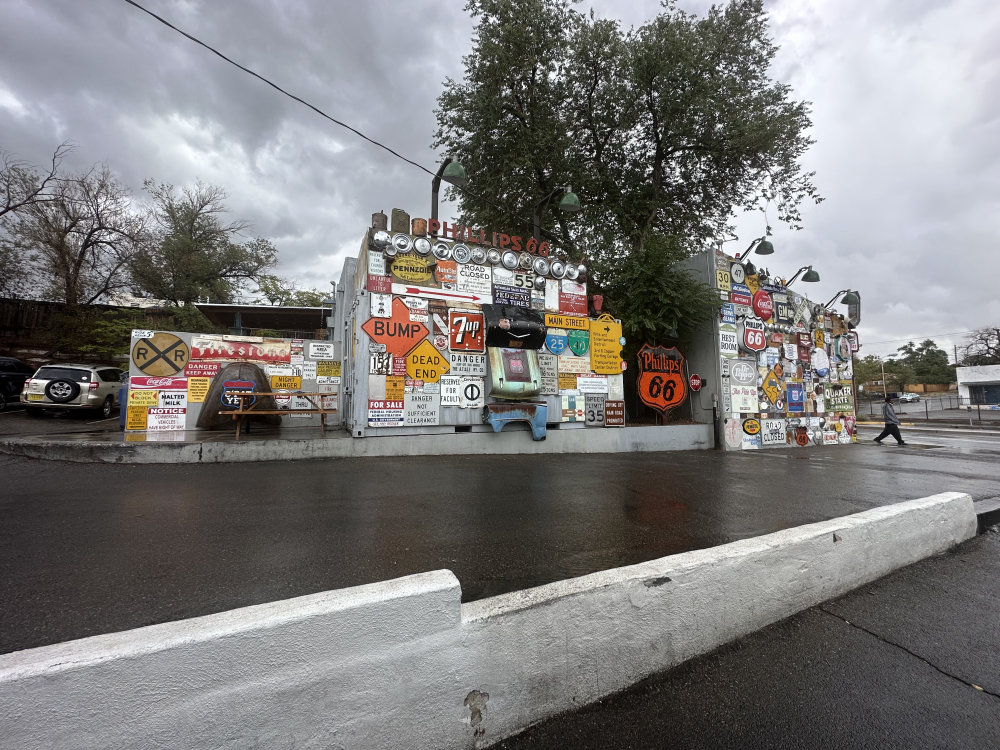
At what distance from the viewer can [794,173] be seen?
595 inches

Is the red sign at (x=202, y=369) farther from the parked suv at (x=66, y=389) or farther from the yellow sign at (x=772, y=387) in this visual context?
the yellow sign at (x=772, y=387)

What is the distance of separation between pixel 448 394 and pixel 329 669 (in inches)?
275

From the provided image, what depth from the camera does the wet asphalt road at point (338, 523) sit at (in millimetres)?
2438

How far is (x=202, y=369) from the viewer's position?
8.95m

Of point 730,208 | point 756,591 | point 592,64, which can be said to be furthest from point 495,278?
point 730,208

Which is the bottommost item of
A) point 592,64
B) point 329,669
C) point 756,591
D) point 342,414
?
point 756,591

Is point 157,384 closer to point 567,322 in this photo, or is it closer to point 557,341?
point 557,341

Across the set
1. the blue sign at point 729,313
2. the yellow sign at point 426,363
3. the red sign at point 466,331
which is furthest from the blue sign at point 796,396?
the yellow sign at point 426,363

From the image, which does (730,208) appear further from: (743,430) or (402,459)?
(402,459)

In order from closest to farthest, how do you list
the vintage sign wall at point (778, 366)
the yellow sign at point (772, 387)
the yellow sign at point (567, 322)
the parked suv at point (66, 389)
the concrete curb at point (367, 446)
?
1. the concrete curb at point (367, 446)
2. the yellow sign at point (567, 322)
3. the vintage sign wall at point (778, 366)
4. the parked suv at point (66, 389)
5. the yellow sign at point (772, 387)

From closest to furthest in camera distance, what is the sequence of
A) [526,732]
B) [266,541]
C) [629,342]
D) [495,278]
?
1. [526,732]
2. [266,541]
3. [495,278]
4. [629,342]

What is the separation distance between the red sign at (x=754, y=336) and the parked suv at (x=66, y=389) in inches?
705

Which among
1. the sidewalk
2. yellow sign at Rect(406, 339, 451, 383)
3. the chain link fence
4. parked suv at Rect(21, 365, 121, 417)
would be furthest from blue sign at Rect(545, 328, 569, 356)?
the chain link fence

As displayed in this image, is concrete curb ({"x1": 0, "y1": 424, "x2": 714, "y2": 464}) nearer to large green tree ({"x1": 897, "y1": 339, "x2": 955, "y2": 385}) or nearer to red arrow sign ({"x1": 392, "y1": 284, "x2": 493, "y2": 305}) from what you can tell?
red arrow sign ({"x1": 392, "y1": 284, "x2": 493, "y2": 305})
